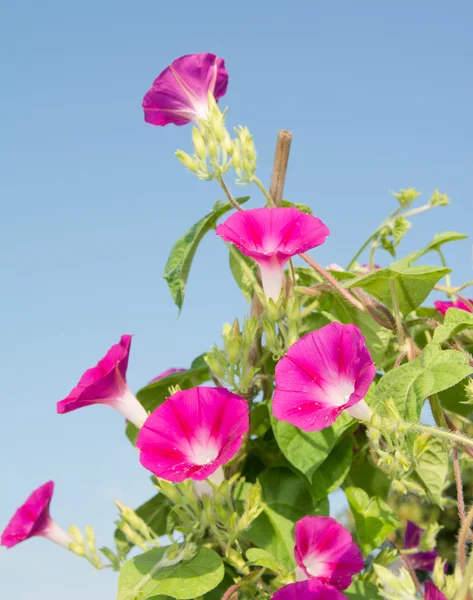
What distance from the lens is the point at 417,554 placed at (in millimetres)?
2236

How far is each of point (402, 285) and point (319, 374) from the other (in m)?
0.40

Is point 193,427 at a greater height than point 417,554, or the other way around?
point 193,427

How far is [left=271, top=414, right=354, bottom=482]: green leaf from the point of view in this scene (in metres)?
1.54

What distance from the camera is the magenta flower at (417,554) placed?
85.4 inches

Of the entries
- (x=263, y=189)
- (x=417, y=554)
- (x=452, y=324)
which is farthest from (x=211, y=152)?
(x=417, y=554)

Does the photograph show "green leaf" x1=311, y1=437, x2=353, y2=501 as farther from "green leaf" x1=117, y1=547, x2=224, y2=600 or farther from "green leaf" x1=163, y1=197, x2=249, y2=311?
"green leaf" x1=163, y1=197, x2=249, y2=311

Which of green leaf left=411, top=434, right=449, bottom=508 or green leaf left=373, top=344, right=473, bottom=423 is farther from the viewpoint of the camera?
green leaf left=411, top=434, right=449, bottom=508

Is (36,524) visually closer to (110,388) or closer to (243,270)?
(110,388)

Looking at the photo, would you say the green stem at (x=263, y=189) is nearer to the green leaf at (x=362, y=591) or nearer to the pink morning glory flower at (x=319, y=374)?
the pink morning glory flower at (x=319, y=374)

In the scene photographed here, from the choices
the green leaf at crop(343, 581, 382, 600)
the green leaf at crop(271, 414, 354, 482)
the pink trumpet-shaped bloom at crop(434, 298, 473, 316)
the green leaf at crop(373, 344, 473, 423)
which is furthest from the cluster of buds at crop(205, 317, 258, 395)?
the pink trumpet-shaped bloom at crop(434, 298, 473, 316)

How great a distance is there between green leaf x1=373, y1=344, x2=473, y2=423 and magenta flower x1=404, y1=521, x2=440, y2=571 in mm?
910

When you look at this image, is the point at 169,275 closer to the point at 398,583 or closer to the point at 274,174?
the point at 274,174

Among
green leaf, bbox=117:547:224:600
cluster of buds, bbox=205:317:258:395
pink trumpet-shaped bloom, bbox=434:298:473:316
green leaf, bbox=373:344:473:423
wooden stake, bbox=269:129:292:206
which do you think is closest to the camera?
green leaf, bbox=373:344:473:423

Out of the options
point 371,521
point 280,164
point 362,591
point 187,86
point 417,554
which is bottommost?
point 417,554
